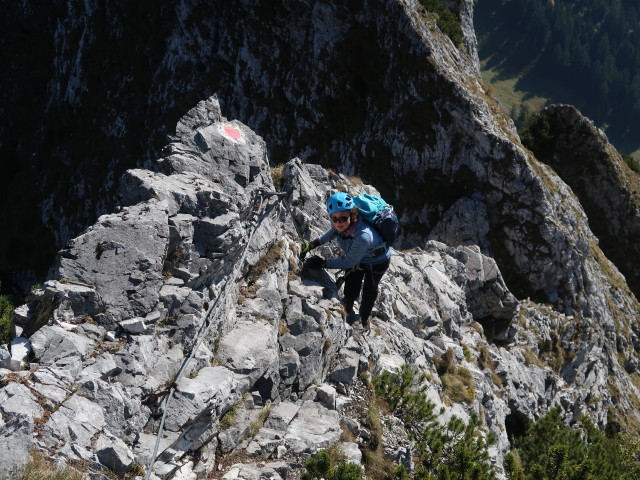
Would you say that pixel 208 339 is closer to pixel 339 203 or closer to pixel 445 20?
pixel 339 203

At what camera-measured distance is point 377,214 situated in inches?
510

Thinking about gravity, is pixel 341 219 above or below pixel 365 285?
above

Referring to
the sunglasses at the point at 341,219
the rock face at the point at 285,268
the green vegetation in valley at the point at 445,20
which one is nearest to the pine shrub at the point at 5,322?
the rock face at the point at 285,268

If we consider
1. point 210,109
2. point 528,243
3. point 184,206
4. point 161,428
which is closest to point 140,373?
point 161,428

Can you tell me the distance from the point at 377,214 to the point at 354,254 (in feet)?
4.03

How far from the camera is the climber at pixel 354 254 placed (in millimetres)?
12469

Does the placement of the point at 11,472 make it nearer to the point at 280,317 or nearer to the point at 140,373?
the point at 140,373

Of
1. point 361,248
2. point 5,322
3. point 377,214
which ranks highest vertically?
point 377,214

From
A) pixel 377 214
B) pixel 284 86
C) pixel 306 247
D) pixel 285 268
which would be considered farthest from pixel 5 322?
pixel 284 86

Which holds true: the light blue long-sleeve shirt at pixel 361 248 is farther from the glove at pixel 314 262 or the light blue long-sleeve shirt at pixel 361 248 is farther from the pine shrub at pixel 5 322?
the pine shrub at pixel 5 322

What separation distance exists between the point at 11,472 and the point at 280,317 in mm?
6970

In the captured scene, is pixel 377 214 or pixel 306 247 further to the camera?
pixel 306 247

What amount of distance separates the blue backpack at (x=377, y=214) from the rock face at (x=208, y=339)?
2.36 metres

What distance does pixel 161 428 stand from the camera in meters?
7.75
